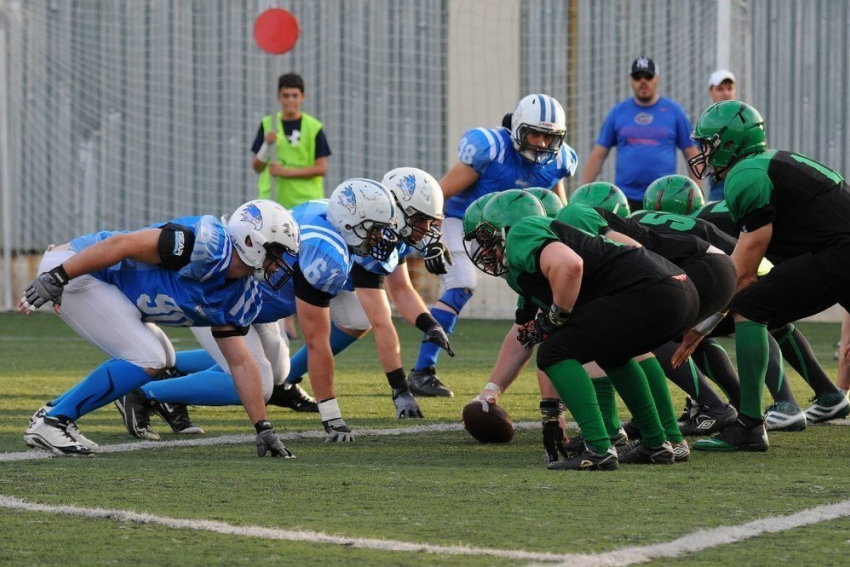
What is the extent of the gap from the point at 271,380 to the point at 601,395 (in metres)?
1.72

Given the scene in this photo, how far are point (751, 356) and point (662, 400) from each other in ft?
1.82

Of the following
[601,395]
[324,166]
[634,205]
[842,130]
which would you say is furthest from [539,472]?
[842,130]

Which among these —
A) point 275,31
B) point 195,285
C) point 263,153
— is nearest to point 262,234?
point 195,285

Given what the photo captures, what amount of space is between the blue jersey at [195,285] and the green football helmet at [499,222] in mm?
1023

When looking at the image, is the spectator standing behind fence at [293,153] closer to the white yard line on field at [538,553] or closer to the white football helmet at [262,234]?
the white football helmet at [262,234]

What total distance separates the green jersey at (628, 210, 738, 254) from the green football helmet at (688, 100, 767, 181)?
0.91 feet

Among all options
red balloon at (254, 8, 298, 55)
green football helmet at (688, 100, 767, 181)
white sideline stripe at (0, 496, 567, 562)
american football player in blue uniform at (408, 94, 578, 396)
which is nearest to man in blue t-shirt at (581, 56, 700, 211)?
american football player in blue uniform at (408, 94, 578, 396)

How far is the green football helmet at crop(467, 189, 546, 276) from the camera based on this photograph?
16.9 feet

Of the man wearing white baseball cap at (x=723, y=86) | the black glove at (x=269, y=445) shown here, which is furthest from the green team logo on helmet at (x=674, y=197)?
the man wearing white baseball cap at (x=723, y=86)

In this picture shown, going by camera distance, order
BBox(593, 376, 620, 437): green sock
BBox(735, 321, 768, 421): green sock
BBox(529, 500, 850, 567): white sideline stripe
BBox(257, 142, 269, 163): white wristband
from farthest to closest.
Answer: BBox(257, 142, 269, 163): white wristband < BBox(735, 321, 768, 421): green sock < BBox(593, 376, 620, 437): green sock < BBox(529, 500, 850, 567): white sideline stripe

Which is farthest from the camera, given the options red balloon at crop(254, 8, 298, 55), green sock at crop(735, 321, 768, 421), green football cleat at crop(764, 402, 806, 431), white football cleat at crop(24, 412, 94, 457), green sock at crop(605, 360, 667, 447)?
red balloon at crop(254, 8, 298, 55)

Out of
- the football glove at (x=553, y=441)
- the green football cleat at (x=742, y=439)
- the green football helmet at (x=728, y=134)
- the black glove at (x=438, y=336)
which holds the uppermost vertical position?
the green football helmet at (x=728, y=134)

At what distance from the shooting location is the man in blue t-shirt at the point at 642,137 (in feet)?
33.1

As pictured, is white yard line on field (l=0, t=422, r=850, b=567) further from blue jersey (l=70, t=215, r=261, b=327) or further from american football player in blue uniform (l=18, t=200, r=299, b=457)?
blue jersey (l=70, t=215, r=261, b=327)
